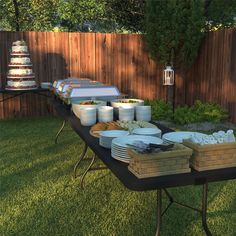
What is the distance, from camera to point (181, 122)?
7.62 metres

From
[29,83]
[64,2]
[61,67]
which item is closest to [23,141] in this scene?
[29,83]

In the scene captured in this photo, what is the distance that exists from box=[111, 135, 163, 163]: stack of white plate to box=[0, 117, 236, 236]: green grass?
1.03 meters

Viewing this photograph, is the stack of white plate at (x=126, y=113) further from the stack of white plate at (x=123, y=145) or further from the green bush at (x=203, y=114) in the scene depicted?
the green bush at (x=203, y=114)

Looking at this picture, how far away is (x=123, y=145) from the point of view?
2232 millimetres

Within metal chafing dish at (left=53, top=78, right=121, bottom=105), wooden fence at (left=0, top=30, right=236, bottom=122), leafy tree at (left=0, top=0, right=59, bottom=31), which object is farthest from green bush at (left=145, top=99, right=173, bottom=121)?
leafy tree at (left=0, top=0, right=59, bottom=31)

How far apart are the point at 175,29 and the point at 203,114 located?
6.39 ft

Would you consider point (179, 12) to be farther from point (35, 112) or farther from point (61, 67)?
point (35, 112)

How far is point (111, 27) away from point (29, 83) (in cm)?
1183

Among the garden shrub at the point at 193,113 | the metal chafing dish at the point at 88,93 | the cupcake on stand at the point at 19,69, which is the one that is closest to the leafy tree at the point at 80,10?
the garden shrub at the point at 193,113

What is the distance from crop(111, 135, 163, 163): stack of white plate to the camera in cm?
223

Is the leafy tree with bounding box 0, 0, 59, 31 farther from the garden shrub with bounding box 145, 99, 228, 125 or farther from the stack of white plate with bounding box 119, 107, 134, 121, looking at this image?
the stack of white plate with bounding box 119, 107, 134, 121

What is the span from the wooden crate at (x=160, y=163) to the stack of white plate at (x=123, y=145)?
14 cm

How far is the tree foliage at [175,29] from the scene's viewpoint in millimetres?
7555

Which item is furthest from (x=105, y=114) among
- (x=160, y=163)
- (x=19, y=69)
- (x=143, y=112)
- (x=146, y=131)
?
(x=19, y=69)
